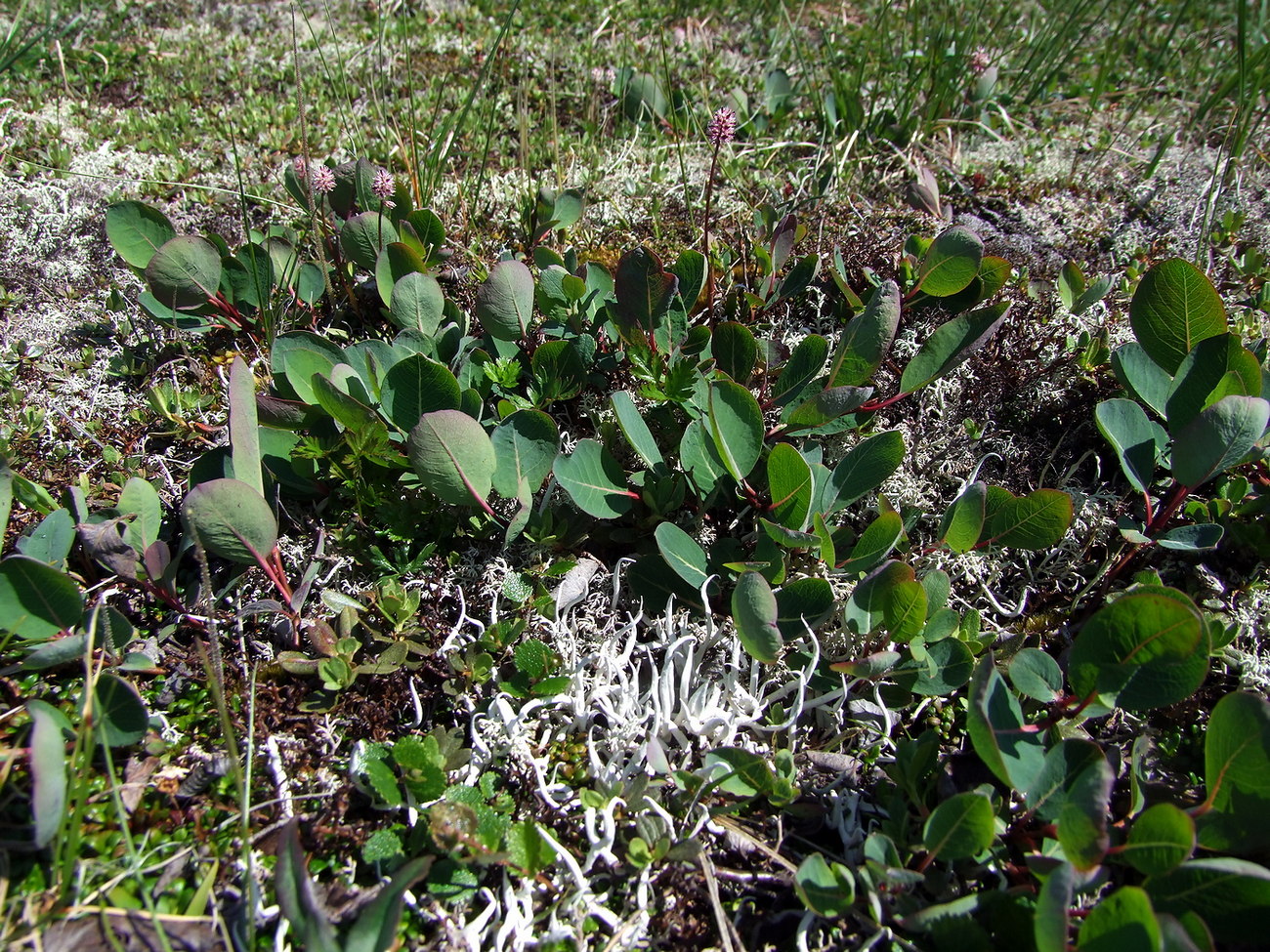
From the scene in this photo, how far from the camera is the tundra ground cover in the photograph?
4.05ft

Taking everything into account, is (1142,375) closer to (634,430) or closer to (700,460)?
(700,460)

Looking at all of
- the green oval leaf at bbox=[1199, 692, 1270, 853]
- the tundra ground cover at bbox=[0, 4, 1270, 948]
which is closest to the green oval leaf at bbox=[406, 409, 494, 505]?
the tundra ground cover at bbox=[0, 4, 1270, 948]

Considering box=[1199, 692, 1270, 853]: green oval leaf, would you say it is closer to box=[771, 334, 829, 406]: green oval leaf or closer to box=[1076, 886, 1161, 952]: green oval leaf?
box=[1076, 886, 1161, 952]: green oval leaf

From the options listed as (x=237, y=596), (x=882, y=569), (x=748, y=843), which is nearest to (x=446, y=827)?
(x=748, y=843)

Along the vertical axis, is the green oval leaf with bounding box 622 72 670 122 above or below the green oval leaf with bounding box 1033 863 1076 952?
above

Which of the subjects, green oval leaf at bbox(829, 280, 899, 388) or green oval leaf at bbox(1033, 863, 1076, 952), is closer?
green oval leaf at bbox(1033, 863, 1076, 952)

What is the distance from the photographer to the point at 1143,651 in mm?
1290

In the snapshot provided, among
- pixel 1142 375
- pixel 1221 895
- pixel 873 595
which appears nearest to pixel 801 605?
pixel 873 595

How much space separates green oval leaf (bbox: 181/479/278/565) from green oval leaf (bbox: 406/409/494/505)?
0.27 meters

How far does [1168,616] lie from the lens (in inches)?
49.0

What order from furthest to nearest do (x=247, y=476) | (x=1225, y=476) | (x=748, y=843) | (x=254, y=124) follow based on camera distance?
1. (x=254, y=124)
2. (x=1225, y=476)
3. (x=247, y=476)
4. (x=748, y=843)

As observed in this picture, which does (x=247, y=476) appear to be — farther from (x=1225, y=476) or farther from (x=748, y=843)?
(x=1225, y=476)

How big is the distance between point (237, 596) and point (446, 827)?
641 mm

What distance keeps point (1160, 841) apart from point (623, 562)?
Answer: 96cm
